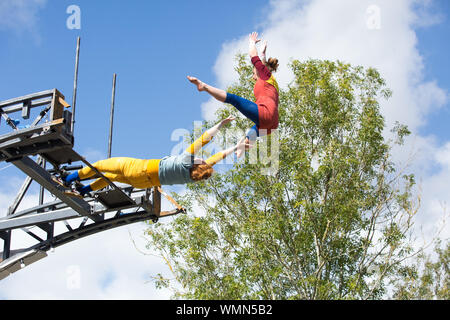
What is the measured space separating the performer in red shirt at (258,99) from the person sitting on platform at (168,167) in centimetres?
35

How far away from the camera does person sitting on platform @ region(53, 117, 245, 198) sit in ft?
20.1

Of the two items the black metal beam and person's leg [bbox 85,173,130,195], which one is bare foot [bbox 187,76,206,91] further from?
the black metal beam

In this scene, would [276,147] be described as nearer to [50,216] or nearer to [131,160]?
[50,216]

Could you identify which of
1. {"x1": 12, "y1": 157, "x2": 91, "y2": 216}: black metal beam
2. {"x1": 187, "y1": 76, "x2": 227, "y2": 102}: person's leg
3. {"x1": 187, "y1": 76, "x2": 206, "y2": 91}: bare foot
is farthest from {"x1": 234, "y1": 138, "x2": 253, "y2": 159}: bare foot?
{"x1": 12, "y1": 157, "x2": 91, "y2": 216}: black metal beam

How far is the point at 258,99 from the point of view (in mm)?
6090

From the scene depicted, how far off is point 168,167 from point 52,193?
2.14 meters

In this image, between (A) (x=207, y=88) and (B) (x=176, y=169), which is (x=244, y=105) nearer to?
(A) (x=207, y=88)

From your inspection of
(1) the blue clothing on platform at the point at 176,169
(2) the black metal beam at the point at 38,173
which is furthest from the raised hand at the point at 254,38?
(2) the black metal beam at the point at 38,173

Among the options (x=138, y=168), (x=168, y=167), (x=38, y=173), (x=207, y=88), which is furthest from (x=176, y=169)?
(x=38, y=173)

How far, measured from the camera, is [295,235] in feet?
45.0

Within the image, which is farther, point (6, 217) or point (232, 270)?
point (232, 270)
